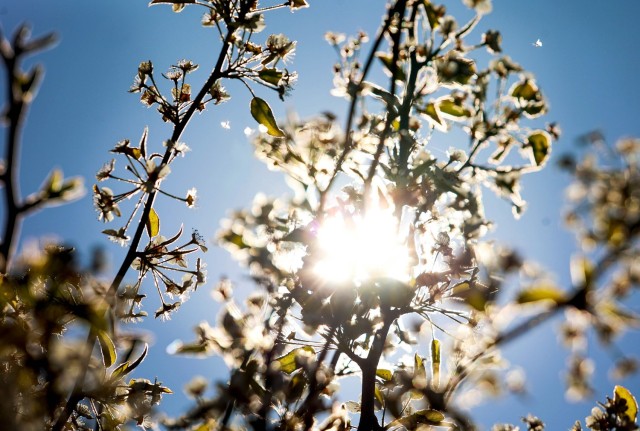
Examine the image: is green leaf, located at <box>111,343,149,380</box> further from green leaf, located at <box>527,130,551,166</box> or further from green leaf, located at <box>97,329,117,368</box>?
green leaf, located at <box>527,130,551,166</box>

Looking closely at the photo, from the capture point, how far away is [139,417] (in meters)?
2.04

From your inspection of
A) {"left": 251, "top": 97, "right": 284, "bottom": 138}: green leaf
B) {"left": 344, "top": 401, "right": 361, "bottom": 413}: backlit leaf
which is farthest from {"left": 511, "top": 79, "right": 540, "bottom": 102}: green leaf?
{"left": 344, "top": 401, "right": 361, "bottom": 413}: backlit leaf

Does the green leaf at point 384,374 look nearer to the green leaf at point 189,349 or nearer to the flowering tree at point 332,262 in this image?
the flowering tree at point 332,262

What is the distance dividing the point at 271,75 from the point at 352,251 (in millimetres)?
895

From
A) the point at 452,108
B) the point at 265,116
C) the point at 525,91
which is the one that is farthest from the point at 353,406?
the point at 525,91

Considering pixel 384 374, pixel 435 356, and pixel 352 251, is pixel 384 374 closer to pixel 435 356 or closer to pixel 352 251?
pixel 435 356

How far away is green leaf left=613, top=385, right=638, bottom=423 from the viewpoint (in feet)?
7.52

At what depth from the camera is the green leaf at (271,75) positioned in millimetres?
2160

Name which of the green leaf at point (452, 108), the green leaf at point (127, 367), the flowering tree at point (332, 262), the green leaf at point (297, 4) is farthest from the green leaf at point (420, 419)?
the green leaf at point (297, 4)

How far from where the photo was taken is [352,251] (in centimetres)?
179

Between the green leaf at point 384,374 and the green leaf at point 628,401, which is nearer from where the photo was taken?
the green leaf at point 628,401

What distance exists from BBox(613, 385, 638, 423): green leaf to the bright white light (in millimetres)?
1304

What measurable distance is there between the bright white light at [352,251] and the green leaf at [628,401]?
130cm

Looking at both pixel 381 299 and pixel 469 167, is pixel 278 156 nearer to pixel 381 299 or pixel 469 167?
pixel 381 299
